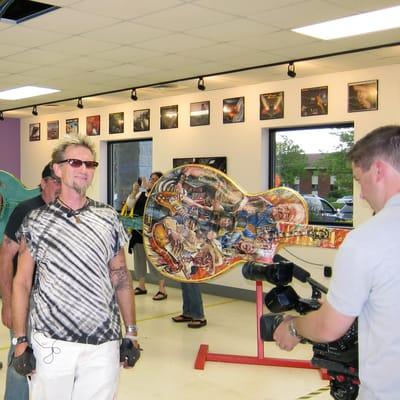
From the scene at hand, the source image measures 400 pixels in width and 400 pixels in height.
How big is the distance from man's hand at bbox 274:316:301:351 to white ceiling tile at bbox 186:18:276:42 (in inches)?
115

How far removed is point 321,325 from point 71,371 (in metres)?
1.09

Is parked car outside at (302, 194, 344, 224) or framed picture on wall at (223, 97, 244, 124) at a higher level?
framed picture on wall at (223, 97, 244, 124)

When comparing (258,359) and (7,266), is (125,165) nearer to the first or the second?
(258,359)

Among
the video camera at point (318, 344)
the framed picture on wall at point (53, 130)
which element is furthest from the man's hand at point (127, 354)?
the framed picture on wall at point (53, 130)

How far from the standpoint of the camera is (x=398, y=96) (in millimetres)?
5629

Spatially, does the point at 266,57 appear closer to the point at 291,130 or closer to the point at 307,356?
the point at 291,130

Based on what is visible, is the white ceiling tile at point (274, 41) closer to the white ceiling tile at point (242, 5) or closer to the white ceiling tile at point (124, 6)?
the white ceiling tile at point (242, 5)

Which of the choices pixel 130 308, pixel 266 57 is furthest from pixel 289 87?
pixel 130 308

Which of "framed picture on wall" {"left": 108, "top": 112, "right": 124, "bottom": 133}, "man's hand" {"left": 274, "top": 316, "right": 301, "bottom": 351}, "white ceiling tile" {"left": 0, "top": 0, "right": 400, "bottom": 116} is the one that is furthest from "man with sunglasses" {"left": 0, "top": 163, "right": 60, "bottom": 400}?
"framed picture on wall" {"left": 108, "top": 112, "right": 124, "bottom": 133}

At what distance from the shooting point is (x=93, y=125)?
9242 millimetres

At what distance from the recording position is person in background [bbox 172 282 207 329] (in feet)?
19.0

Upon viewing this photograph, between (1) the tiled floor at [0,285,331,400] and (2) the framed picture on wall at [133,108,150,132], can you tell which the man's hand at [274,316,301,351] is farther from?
(2) the framed picture on wall at [133,108,150,132]

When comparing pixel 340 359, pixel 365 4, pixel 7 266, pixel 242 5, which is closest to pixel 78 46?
pixel 242 5

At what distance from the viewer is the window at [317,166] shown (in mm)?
6371
